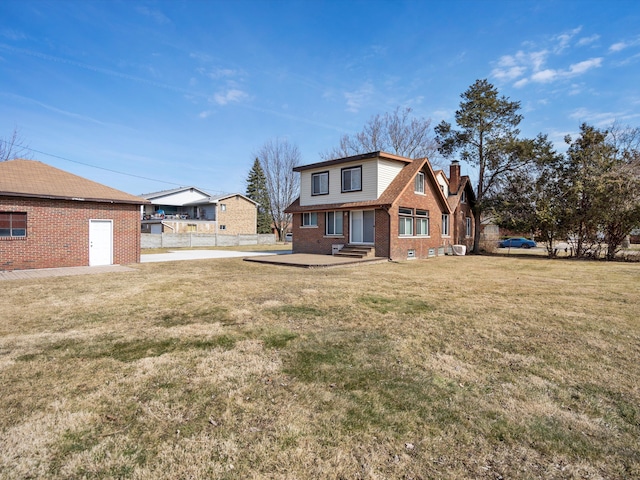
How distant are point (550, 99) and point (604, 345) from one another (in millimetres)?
16981

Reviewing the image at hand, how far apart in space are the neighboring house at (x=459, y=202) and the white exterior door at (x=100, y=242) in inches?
797

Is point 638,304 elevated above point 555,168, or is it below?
below

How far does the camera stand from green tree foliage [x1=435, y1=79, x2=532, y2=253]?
2333 cm

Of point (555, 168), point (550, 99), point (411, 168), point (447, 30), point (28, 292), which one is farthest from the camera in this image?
point (555, 168)

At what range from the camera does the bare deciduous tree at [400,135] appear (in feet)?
111

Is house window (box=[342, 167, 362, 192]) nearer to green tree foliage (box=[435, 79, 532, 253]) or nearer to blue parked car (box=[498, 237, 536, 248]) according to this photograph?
green tree foliage (box=[435, 79, 532, 253])

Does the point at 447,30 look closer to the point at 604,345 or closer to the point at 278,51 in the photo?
the point at 278,51

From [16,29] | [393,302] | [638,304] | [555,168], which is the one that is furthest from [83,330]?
[555,168]

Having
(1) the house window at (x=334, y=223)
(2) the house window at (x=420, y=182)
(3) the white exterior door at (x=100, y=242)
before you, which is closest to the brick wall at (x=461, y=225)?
(2) the house window at (x=420, y=182)

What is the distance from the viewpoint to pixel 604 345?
4629 mm

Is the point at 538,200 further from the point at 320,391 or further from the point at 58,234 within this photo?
the point at 58,234

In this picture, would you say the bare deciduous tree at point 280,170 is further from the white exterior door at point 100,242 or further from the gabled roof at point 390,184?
the white exterior door at point 100,242

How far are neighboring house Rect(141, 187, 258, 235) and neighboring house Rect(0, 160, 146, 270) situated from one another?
25.1 metres

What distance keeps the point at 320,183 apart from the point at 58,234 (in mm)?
13176
